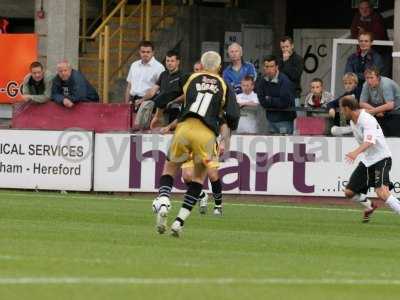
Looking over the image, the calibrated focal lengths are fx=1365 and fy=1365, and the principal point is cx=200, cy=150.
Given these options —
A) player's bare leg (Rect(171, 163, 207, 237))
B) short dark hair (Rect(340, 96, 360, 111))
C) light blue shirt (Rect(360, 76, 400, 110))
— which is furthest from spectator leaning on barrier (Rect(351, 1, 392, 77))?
player's bare leg (Rect(171, 163, 207, 237))

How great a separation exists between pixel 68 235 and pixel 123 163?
9144 mm

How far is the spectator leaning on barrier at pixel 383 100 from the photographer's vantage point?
2239 cm

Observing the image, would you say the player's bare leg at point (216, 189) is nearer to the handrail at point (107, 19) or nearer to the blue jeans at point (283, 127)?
the blue jeans at point (283, 127)

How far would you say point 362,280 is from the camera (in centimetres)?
1111

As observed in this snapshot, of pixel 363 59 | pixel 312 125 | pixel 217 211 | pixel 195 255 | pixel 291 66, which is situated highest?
pixel 363 59

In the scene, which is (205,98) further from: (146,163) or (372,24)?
(372,24)

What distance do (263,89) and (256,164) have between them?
1.30 metres

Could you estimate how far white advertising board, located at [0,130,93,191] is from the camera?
24.1 metres

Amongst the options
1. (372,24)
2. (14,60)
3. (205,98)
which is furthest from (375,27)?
(205,98)

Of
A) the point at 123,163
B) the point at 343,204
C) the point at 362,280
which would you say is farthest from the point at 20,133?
the point at 362,280

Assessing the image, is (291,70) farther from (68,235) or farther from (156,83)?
(68,235)

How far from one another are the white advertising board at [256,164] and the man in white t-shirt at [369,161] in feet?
13.5

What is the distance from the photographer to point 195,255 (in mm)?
12828

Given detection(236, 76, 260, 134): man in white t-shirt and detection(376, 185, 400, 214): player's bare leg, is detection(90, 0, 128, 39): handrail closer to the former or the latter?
detection(236, 76, 260, 134): man in white t-shirt
